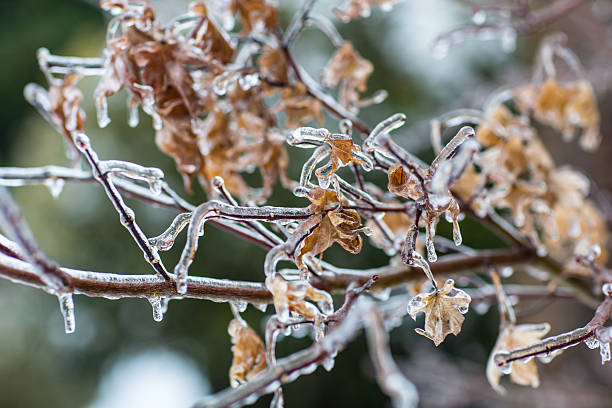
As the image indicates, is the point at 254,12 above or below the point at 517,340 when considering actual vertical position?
above

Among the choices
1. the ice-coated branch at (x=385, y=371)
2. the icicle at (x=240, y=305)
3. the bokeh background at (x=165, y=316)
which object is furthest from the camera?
the bokeh background at (x=165, y=316)

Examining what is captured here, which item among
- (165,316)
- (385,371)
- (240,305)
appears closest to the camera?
(385,371)

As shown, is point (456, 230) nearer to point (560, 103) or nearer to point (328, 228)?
Result: point (328, 228)

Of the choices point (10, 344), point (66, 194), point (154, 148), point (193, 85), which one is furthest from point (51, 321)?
point (193, 85)

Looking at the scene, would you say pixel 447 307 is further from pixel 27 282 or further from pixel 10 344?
pixel 10 344

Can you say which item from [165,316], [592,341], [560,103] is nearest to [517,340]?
[592,341]

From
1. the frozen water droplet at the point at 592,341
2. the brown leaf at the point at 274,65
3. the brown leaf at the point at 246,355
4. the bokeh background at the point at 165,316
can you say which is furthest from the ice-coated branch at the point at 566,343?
the bokeh background at the point at 165,316

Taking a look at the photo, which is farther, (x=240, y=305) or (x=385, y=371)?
(x=240, y=305)

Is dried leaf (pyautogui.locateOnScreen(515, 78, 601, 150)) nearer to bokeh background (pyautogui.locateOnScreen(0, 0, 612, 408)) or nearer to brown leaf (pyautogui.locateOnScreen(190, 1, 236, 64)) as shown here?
brown leaf (pyautogui.locateOnScreen(190, 1, 236, 64))

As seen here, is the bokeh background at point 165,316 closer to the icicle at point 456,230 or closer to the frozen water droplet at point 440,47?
the frozen water droplet at point 440,47
